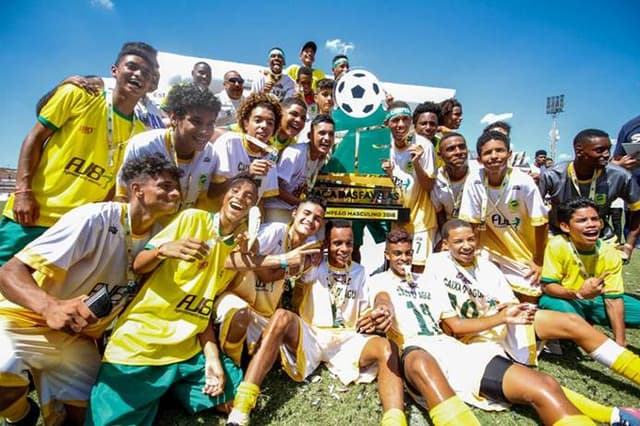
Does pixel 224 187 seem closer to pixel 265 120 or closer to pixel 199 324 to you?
pixel 265 120

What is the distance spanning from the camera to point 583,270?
3275 millimetres

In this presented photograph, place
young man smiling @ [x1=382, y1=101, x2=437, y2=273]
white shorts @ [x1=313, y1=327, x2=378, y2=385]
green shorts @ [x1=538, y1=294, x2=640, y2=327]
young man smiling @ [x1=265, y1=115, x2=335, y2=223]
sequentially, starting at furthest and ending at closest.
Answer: young man smiling @ [x1=382, y1=101, x2=437, y2=273]
young man smiling @ [x1=265, y1=115, x2=335, y2=223]
green shorts @ [x1=538, y1=294, x2=640, y2=327]
white shorts @ [x1=313, y1=327, x2=378, y2=385]

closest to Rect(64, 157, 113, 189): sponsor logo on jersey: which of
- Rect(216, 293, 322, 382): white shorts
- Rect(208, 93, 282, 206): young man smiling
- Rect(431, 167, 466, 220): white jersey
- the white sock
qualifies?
Rect(208, 93, 282, 206): young man smiling

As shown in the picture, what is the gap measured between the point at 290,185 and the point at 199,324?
1.93 m

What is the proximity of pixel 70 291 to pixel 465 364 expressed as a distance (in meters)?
2.80

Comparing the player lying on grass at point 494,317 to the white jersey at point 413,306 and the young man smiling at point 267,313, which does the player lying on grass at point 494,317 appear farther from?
the young man smiling at point 267,313

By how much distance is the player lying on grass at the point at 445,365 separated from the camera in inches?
81.0

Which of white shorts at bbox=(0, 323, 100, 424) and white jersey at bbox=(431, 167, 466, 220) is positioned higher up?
white jersey at bbox=(431, 167, 466, 220)

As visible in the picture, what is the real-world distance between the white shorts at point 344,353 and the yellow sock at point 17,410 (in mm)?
1978

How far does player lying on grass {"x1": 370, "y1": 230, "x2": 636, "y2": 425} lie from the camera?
2059 millimetres

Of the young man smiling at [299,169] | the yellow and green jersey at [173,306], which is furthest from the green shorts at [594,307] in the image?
the yellow and green jersey at [173,306]

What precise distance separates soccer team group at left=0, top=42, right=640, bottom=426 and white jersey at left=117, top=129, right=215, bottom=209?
0.02 metres

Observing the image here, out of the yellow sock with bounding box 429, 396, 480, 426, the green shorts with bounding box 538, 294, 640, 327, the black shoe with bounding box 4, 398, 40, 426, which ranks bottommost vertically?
the black shoe with bounding box 4, 398, 40, 426

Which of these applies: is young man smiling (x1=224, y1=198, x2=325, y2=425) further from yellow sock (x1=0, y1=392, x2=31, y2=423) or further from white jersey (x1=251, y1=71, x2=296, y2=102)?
white jersey (x1=251, y1=71, x2=296, y2=102)
